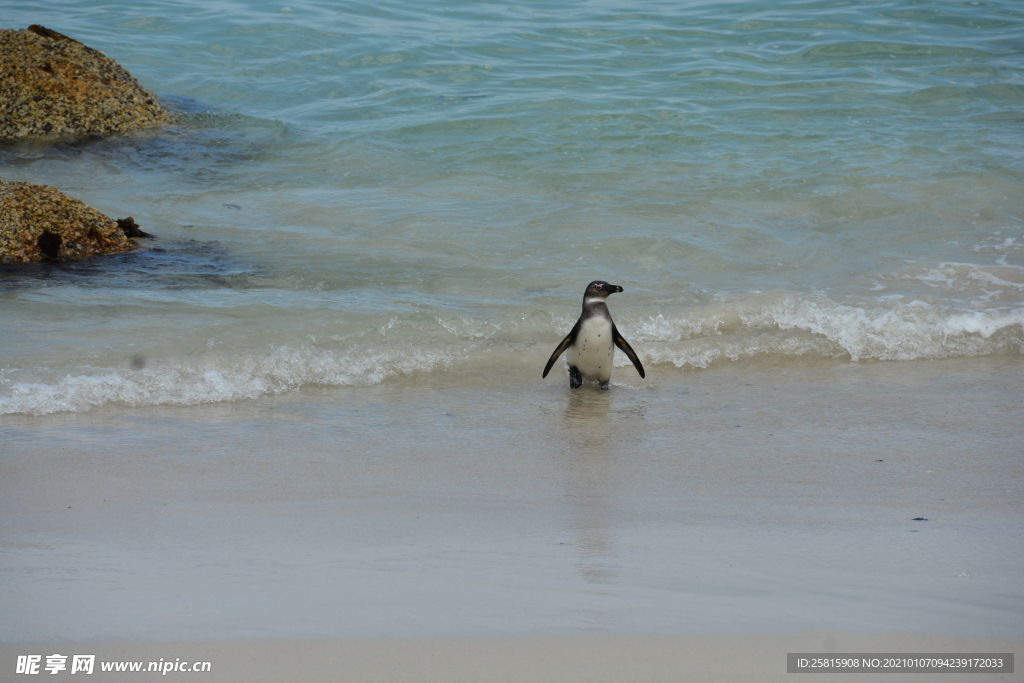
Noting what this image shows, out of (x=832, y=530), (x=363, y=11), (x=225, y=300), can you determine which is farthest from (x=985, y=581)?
(x=363, y=11)

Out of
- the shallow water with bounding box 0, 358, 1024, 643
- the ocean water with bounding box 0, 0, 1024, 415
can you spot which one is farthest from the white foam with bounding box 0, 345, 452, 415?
the shallow water with bounding box 0, 358, 1024, 643

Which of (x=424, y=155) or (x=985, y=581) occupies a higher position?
(x=424, y=155)

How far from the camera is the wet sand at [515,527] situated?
2354 mm

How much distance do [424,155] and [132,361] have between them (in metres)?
5.56

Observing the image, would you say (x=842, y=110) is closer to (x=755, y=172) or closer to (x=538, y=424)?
(x=755, y=172)

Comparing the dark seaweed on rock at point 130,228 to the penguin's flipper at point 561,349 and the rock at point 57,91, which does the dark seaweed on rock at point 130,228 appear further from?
the penguin's flipper at point 561,349

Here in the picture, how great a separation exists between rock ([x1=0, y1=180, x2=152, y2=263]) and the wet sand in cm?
262

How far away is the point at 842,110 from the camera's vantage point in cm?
1098

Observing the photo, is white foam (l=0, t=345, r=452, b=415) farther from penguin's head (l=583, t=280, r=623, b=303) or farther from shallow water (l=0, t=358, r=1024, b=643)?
penguin's head (l=583, t=280, r=623, b=303)

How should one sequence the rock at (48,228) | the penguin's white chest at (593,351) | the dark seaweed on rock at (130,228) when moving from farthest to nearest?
the dark seaweed on rock at (130,228)
the rock at (48,228)
the penguin's white chest at (593,351)

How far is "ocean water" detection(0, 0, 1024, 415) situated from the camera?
5.28 meters

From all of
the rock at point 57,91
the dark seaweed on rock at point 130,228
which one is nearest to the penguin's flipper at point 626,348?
the dark seaweed on rock at point 130,228

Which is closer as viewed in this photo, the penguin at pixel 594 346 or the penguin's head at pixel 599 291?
the penguin at pixel 594 346

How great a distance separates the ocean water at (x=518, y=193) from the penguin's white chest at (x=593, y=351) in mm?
260
